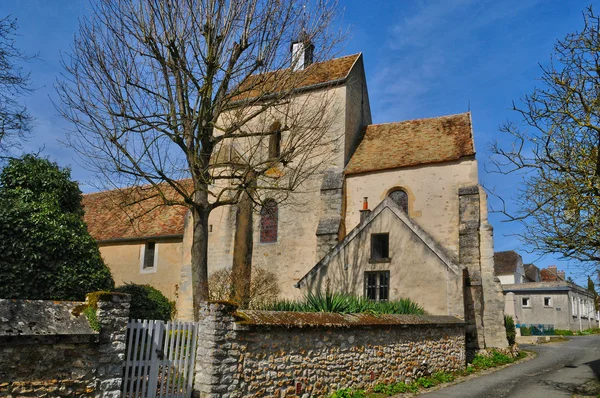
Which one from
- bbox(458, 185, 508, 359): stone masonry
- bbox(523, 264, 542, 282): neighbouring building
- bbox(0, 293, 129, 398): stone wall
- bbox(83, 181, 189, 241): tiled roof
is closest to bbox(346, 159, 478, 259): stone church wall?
bbox(458, 185, 508, 359): stone masonry

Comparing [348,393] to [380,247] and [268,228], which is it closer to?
[380,247]

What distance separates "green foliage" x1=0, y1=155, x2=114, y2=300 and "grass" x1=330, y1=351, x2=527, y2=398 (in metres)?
5.67

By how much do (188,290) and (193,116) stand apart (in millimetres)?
10660

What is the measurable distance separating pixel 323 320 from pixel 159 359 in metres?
3.09

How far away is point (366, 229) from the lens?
16.0m

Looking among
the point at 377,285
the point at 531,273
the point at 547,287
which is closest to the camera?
the point at 377,285

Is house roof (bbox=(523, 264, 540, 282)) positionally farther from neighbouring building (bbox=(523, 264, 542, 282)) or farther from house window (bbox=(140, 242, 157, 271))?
house window (bbox=(140, 242, 157, 271))

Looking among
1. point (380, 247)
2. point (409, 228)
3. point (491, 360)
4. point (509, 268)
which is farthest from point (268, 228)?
point (509, 268)

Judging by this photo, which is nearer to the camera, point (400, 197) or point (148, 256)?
point (400, 197)

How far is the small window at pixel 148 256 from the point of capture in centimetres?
2244

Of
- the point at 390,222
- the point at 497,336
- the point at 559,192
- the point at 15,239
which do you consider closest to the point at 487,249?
the point at 497,336

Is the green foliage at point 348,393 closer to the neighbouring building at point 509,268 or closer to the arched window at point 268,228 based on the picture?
the arched window at point 268,228

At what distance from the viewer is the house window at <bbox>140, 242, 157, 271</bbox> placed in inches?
883

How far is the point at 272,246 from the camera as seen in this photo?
21016mm
